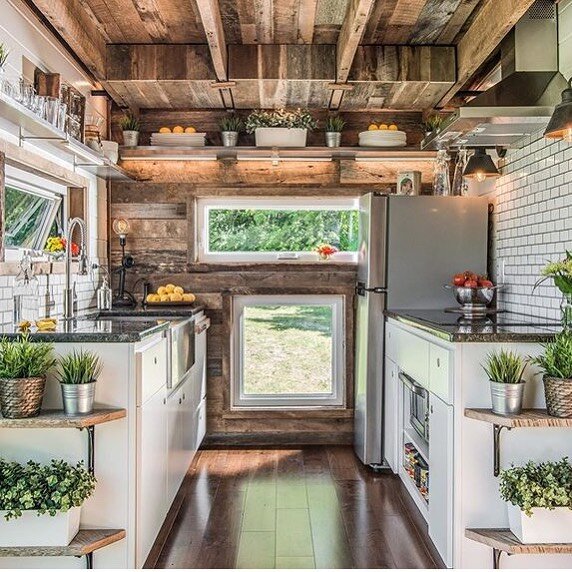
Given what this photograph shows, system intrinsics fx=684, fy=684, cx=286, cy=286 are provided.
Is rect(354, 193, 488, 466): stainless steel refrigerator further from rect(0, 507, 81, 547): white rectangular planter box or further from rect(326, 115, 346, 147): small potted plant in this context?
rect(0, 507, 81, 547): white rectangular planter box

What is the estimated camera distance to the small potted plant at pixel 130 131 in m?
4.83

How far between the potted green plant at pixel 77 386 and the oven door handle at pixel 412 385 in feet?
5.14

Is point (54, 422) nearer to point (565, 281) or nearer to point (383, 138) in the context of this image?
point (565, 281)

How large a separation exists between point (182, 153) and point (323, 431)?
227 centimetres

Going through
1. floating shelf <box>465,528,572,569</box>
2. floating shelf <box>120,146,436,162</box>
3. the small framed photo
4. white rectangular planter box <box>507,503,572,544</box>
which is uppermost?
floating shelf <box>120,146,436,162</box>

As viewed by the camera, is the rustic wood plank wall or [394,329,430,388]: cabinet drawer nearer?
[394,329,430,388]: cabinet drawer

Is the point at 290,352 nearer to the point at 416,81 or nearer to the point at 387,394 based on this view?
the point at 387,394

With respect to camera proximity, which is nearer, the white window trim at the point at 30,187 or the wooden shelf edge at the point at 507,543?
the wooden shelf edge at the point at 507,543

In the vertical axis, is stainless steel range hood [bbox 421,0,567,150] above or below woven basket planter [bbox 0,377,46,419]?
above

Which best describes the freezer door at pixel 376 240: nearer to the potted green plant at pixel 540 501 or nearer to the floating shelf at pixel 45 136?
the floating shelf at pixel 45 136

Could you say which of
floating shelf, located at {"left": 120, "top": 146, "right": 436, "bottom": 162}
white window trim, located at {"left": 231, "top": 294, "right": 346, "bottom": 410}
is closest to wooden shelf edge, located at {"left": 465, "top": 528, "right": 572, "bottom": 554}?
white window trim, located at {"left": 231, "top": 294, "right": 346, "bottom": 410}

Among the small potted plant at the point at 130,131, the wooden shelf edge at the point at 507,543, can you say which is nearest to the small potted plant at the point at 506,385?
the wooden shelf edge at the point at 507,543

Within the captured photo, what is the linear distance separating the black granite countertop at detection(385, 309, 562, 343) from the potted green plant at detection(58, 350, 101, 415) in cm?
143

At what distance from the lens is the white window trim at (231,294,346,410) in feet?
16.8
